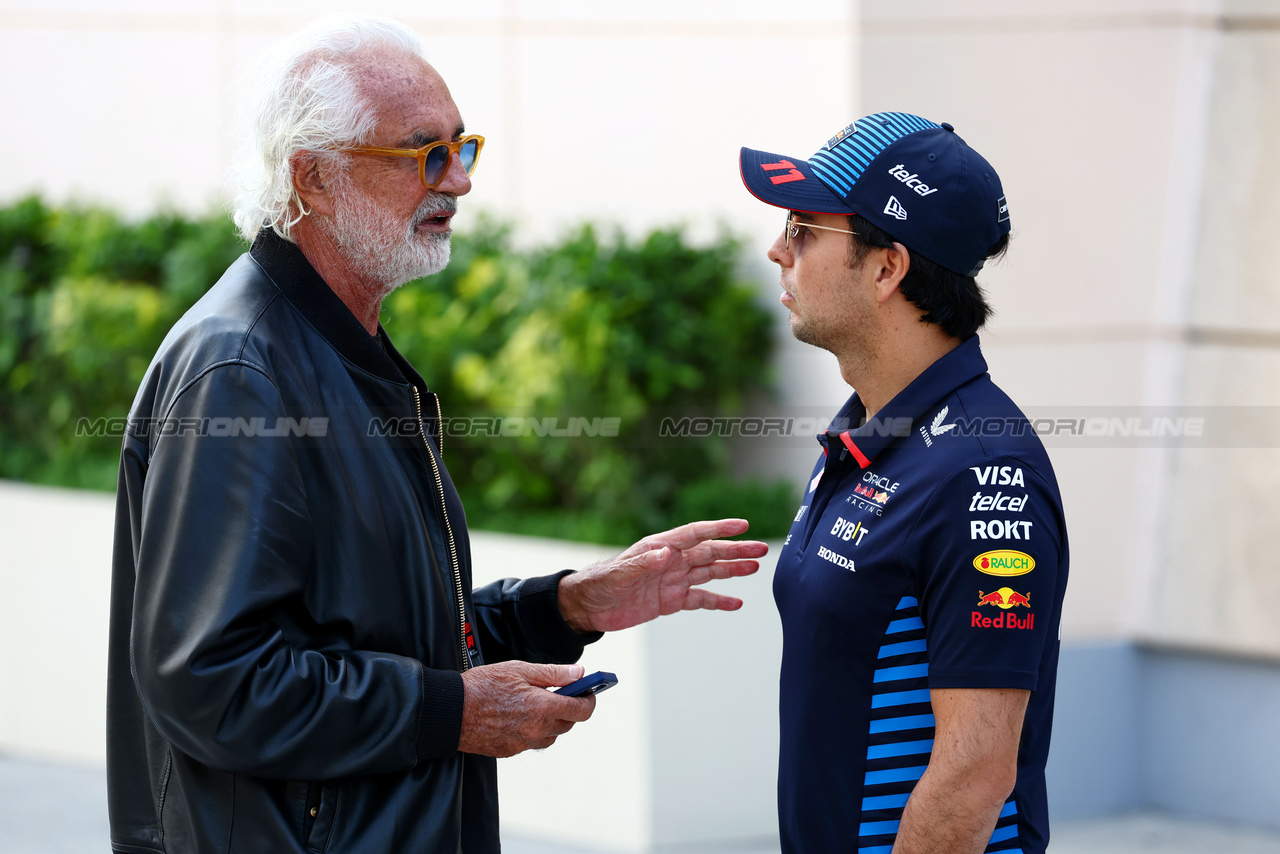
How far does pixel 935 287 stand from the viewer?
2.46 metres

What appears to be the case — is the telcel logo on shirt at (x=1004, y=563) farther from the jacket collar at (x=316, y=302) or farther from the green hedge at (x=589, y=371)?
the green hedge at (x=589, y=371)

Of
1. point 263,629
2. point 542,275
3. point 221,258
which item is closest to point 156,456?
point 263,629

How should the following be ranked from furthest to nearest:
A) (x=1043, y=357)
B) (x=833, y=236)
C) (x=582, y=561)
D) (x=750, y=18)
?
(x=750, y=18) → (x=1043, y=357) → (x=582, y=561) → (x=833, y=236)

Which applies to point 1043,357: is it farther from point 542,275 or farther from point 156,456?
point 156,456

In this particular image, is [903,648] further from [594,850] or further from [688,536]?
[594,850]

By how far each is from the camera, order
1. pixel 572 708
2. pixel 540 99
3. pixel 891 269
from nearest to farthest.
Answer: pixel 572 708 < pixel 891 269 < pixel 540 99

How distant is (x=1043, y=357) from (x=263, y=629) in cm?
419

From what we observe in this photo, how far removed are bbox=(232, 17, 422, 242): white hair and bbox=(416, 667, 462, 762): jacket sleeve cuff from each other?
918mm

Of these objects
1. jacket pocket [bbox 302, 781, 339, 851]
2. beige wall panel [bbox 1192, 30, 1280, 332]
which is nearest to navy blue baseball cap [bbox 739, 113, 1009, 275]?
jacket pocket [bbox 302, 781, 339, 851]

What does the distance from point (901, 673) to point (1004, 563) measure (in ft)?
0.97

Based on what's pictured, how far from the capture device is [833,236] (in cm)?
254

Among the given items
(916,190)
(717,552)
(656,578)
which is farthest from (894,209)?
(656,578)

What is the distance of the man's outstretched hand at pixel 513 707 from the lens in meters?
2.31
